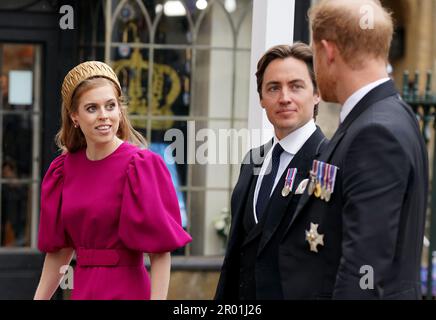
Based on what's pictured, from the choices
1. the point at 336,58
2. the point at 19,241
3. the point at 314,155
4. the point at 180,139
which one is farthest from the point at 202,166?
the point at 336,58

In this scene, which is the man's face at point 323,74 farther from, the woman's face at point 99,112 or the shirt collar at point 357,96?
the woman's face at point 99,112

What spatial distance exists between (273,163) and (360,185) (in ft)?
2.79

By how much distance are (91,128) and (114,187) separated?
217 millimetres

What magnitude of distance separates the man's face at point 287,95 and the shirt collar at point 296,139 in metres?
0.01

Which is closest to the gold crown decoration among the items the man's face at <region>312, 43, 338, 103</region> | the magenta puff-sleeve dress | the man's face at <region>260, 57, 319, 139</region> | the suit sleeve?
the magenta puff-sleeve dress

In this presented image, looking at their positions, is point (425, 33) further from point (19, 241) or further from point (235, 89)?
point (19, 241)

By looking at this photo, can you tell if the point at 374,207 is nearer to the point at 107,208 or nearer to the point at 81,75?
the point at 107,208

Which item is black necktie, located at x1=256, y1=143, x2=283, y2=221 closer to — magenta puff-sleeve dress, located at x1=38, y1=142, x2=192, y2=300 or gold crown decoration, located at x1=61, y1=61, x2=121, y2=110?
magenta puff-sleeve dress, located at x1=38, y1=142, x2=192, y2=300

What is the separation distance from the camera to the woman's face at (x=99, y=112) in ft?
9.98

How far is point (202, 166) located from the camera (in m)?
6.36

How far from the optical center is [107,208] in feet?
9.82

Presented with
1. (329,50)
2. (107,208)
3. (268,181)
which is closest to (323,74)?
(329,50)

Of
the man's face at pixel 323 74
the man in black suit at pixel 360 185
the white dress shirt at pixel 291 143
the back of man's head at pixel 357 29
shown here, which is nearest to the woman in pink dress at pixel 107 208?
the white dress shirt at pixel 291 143
